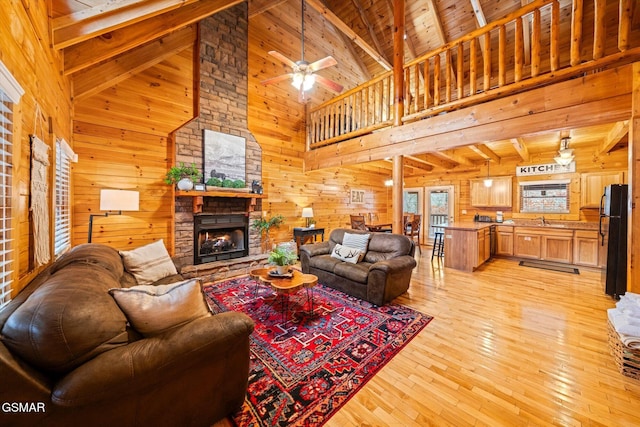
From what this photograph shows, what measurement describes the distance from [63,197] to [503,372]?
4979 mm

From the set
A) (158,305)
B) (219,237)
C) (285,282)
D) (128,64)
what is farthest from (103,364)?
(128,64)

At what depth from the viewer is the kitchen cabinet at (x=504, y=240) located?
230 inches

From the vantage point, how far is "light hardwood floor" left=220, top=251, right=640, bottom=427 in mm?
1572

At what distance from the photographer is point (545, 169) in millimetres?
5812

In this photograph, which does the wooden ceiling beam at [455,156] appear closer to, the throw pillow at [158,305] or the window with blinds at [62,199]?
the throw pillow at [158,305]

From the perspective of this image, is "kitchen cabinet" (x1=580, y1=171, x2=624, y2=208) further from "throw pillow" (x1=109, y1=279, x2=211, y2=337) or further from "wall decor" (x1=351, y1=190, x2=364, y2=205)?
"throw pillow" (x1=109, y1=279, x2=211, y2=337)

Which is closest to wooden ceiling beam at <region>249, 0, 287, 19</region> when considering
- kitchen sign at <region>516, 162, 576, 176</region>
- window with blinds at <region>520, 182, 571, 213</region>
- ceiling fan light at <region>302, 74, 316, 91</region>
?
ceiling fan light at <region>302, 74, 316, 91</region>

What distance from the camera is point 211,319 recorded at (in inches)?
57.5

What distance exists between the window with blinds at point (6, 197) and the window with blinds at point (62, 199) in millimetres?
1372

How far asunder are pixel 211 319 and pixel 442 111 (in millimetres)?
4171

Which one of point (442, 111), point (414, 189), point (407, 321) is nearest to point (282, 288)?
point (407, 321)

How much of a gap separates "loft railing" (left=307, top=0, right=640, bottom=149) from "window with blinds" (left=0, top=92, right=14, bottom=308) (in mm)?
4328

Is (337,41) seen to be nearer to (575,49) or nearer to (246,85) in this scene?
(246,85)

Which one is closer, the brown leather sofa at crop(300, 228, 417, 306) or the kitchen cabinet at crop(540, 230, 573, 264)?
the brown leather sofa at crop(300, 228, 417, 306)
